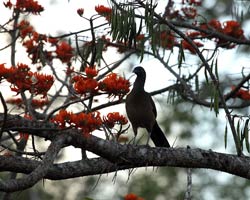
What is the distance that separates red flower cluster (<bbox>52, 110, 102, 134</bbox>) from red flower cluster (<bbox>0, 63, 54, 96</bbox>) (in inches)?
9.7

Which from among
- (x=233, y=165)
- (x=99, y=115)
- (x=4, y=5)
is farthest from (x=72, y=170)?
(x=4, y=5)

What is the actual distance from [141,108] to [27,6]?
1.37 m

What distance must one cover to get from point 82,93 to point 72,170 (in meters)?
0.46

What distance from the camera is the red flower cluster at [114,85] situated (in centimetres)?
344

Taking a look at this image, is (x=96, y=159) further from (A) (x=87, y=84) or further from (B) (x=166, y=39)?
(B) (x=166, y=39)

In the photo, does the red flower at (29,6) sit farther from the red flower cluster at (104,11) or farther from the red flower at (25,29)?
the red flower cluster at (104,11)

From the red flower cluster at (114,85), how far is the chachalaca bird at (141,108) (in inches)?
83.6

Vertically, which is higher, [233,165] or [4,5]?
[4,5]

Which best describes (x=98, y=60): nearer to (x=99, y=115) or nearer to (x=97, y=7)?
(x=97, y=7)

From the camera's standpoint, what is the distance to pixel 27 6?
17.5 ft

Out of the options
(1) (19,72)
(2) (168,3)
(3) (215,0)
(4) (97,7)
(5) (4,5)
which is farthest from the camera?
(3) (215,0)

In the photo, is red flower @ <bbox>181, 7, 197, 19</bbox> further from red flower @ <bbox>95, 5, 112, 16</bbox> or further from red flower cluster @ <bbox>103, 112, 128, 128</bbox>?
red flower cluster @ <bbox>103, 112, 128, 128</bbox>

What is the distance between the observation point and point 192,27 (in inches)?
220

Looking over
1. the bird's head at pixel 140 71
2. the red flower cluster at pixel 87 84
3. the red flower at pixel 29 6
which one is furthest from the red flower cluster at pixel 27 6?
the red flower cluster at pixel 87 84
